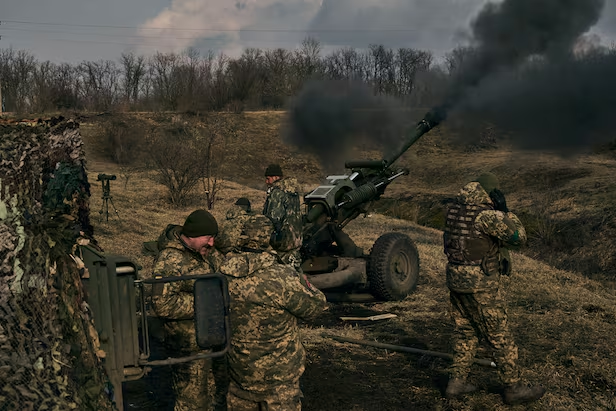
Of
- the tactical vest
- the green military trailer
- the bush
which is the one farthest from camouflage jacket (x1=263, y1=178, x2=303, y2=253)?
the bush

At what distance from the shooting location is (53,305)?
1790 mm

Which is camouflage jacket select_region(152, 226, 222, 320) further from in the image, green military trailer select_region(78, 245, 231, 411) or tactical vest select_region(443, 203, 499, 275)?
tactical vest select_region(443, 203, 499, 275)

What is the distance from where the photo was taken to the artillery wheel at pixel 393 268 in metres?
8.01

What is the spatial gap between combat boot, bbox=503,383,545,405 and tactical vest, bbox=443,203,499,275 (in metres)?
0.89

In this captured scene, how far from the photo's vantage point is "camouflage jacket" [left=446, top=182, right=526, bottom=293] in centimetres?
473

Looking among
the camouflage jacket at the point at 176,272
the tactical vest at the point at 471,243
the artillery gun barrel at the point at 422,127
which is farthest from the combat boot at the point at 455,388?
the artillery gun barrel at the point at 422,127

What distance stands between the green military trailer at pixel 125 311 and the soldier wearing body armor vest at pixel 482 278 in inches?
120

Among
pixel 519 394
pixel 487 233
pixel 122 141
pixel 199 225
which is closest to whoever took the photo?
pixel 199 225

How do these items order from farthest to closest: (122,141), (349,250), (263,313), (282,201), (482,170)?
1. (122,141)
2. (482,170)
3. (349,250)
4. (282,201)
5. (263,313)

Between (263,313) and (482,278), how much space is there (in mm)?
2346

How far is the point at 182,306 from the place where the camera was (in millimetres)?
3727

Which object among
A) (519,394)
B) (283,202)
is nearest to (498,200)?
(519,394)

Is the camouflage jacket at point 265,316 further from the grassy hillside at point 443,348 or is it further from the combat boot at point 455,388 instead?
the combat boot at point 455,388

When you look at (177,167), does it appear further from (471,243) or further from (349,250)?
(471,243)
